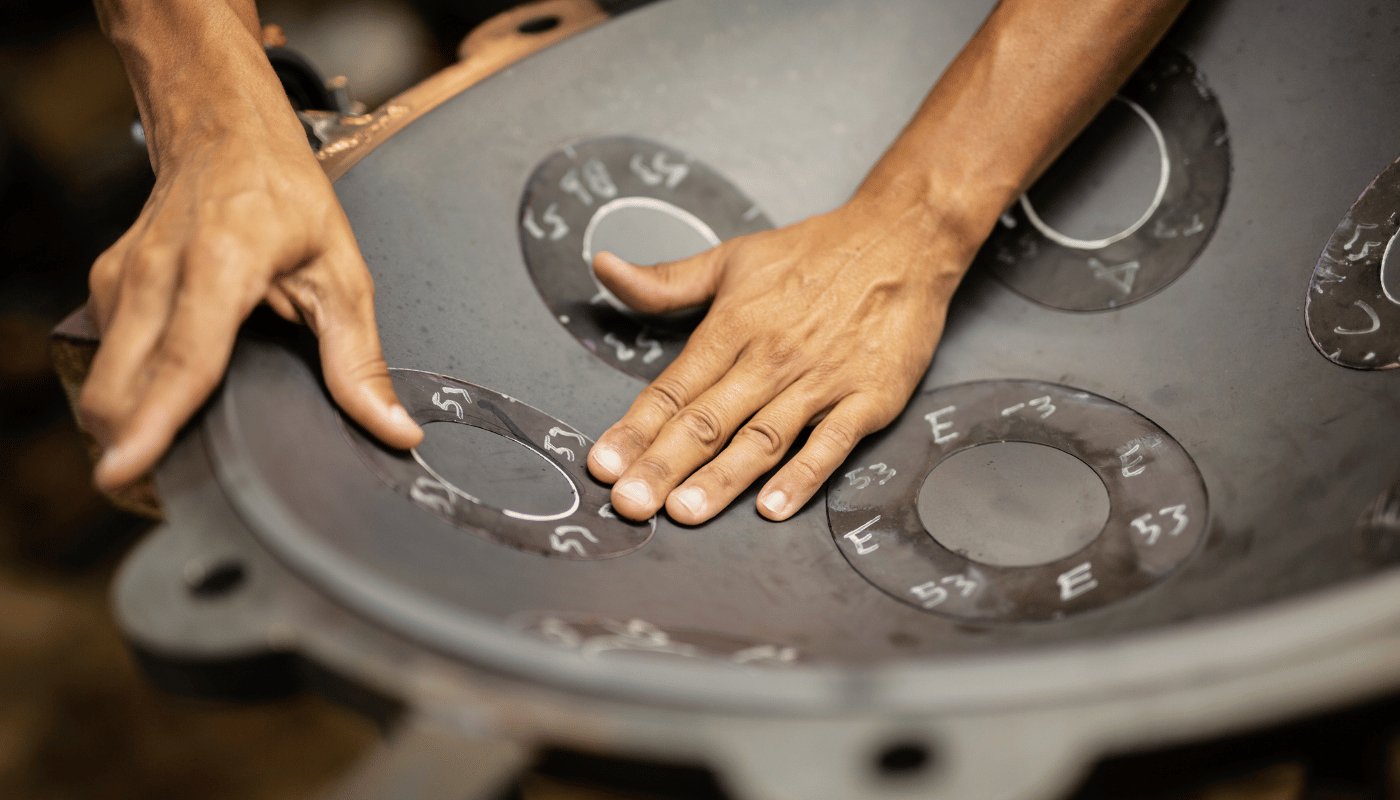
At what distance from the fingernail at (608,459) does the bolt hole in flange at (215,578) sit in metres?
0.27

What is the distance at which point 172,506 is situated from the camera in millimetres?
466

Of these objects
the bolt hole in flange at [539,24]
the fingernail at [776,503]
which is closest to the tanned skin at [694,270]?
the fingernail at [776,503]

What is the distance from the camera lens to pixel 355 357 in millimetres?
586

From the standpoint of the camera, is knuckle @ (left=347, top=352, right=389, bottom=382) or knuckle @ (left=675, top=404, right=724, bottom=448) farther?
knuckle @ (left=675, top=404, right=724, bottom=448)

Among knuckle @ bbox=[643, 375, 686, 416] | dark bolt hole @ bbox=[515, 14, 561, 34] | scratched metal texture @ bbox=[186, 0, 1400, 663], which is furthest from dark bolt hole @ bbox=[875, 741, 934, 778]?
dark bolt hole @ bbox=[515, 14, 561, 34]

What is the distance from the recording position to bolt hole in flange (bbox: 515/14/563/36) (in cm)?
89

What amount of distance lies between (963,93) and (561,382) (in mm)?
357

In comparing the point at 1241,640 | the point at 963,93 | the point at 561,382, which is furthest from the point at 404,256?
the point at 1241,640

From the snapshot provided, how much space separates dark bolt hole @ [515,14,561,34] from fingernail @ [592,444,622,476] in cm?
40

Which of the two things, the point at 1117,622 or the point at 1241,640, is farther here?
the point at 1117,622

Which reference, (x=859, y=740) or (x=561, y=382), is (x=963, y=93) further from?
(x=859, y=740)

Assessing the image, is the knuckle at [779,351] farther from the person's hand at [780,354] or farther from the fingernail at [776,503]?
the fingernail at [776,503]

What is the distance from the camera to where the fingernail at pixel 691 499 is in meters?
0.66

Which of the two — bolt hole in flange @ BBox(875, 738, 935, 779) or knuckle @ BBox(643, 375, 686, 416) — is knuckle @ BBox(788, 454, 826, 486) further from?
bolt hole in flange @ BBox(875, 738, 935, 779)
